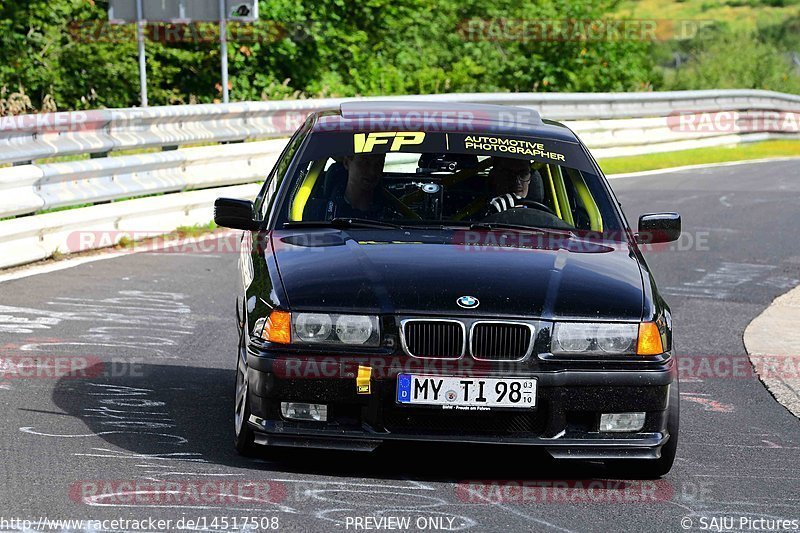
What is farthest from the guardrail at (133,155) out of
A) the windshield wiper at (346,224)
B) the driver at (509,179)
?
the driver at (509,179)

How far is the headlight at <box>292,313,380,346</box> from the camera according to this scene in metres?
5.56

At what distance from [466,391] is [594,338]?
553 mm

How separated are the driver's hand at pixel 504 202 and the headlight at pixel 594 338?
56.2 inches

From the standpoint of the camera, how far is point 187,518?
5.03 m

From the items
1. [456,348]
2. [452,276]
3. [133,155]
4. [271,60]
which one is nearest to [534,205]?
[452,276]

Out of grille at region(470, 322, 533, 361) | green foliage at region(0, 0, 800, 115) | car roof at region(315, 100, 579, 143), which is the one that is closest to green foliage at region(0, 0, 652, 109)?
green foliage at region(0, 0, 800, 115)

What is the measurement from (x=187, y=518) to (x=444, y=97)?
13.8 metres

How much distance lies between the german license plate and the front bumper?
1.1 inches

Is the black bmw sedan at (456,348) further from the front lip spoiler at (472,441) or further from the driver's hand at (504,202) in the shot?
the driver's hand at (504,202)

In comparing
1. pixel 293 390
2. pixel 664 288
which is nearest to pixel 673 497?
pixel 293 390

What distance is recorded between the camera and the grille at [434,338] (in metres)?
5.54

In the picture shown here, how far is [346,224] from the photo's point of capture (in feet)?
21.9

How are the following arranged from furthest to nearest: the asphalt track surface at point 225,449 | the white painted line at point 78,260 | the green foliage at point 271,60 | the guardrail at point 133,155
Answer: the green foliage at point 271,60
the guardrail at point 133,155
the white painted line at point 78,260
the asphalt track surface at point 225,449

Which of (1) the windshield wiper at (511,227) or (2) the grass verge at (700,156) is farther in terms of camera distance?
(2) the grass verge at (700,156)
